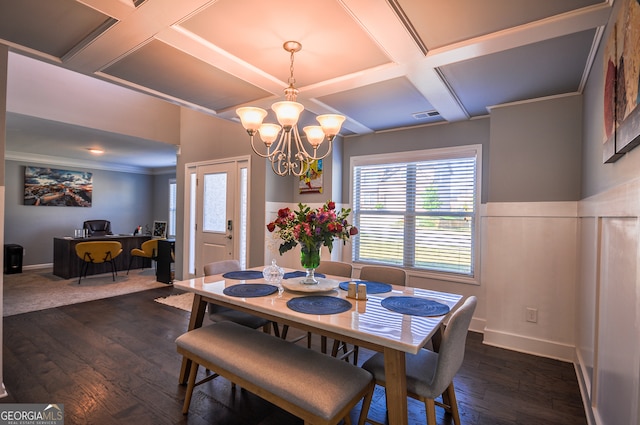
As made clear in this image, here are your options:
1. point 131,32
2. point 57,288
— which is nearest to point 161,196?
point 57,288

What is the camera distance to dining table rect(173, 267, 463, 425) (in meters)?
1.40

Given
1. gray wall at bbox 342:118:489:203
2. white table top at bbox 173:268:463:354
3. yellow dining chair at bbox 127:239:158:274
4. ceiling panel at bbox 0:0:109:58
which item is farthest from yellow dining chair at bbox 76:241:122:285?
gray wall at bbox 342:118:489:203

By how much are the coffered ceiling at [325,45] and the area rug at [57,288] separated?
3423 mm

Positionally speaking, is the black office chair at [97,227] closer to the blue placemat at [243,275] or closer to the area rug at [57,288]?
the area rug at [57,288]

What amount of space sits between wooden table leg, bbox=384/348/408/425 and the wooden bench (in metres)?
0.16

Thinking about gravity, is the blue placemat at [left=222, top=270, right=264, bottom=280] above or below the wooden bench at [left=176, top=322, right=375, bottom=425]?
above

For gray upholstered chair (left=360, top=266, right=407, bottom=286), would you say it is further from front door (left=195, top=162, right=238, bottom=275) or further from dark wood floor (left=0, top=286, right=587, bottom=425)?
front door (left=195, top=162, right=238, bottom=275)

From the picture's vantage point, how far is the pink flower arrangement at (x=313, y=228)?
2029 mm

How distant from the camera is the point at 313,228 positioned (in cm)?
203

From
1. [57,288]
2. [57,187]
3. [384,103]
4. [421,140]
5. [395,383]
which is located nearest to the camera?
[395,383]

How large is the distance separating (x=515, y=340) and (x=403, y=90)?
2603mm

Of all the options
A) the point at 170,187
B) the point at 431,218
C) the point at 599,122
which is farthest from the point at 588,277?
the point at 170,187

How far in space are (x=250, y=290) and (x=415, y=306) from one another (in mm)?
1074
